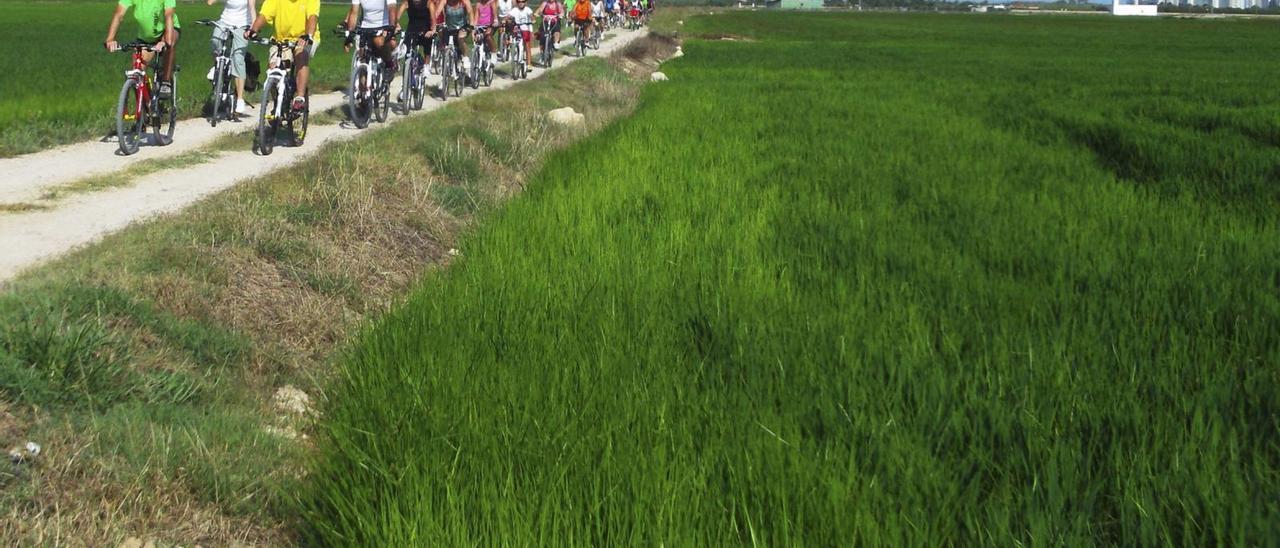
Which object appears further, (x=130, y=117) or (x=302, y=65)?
(x=302, y=65)

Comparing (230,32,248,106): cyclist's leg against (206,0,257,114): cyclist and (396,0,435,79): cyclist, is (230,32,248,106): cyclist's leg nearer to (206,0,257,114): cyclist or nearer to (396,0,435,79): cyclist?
(206,0,257,114): cyclist

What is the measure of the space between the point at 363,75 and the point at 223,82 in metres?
1.36

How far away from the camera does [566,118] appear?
13.3 meters

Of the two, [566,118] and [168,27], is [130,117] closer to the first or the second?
[168,27]

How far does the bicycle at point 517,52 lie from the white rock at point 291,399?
15532mm

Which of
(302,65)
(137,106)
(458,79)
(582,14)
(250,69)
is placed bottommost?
(458,79)

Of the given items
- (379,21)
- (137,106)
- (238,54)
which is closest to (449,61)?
(379,21)

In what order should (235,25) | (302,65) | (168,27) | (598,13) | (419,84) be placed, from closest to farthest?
(168,27) < (302,65) < (235,25) < (419,84) < (598,13)

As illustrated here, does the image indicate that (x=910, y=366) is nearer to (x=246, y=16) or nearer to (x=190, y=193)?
(x=190, y=193)

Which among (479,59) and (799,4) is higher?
(799,4)

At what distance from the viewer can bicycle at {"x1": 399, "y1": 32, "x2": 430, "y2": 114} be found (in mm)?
13695

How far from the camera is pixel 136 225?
6.25 metres

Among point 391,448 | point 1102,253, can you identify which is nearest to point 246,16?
point 1102,253

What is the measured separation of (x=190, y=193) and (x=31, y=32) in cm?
2631
